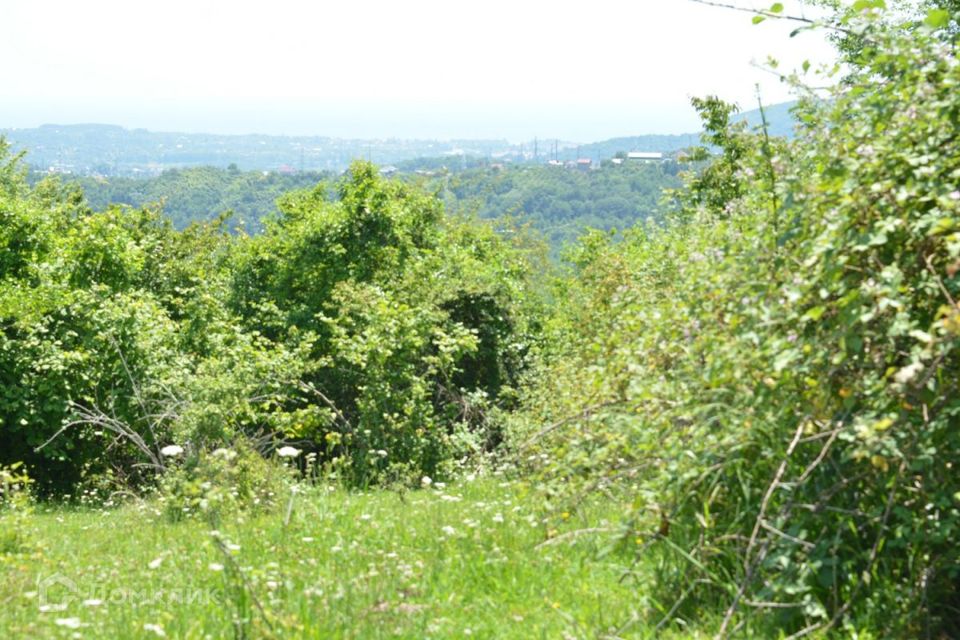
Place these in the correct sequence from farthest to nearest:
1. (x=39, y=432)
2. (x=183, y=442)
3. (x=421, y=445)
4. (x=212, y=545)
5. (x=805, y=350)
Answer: (x=39, y=432), (x=421, y=445), (x=183, y=442), (x=212, y=545), (x=805, y=350)

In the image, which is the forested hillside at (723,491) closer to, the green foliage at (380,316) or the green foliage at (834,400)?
the green foliage at (834,400)

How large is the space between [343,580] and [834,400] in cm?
272

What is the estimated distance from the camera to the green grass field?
182 inches

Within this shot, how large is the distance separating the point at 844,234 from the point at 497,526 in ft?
10.8

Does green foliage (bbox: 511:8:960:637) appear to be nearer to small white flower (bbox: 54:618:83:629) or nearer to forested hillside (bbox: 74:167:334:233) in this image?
small white flower (bbox: 54:618:83:629)

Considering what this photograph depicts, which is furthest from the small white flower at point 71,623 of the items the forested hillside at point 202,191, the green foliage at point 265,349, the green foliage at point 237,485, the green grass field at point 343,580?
the forested hillside at point 202,191

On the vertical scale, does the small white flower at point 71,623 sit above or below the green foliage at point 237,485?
A: above

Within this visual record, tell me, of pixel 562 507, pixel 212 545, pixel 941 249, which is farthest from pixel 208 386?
pixel 941 249

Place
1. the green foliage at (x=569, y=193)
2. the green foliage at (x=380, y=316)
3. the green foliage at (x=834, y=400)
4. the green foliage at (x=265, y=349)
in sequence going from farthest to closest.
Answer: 1. the green foliage at (x=569, y=193)
2. the green foliage at (x=380, y=316)
3. the green foliage at (x=265, y=349)
4. the green foliage at (x=834, y=400)

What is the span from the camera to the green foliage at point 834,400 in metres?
3.96

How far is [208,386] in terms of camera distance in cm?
1266

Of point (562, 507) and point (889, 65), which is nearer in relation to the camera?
point (889, 65)

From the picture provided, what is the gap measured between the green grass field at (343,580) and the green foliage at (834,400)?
1.77ft

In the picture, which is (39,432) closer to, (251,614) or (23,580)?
(23,580)
